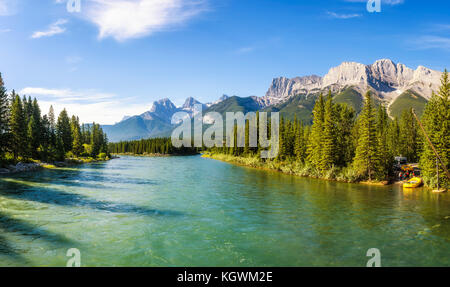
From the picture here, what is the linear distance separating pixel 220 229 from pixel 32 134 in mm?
78944

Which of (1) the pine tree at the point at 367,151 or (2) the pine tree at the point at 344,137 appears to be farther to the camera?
(2) the pine tree at the point at 344,137

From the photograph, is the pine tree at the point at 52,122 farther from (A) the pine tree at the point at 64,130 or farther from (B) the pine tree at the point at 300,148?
(B) the pine tree at the point at 300,148

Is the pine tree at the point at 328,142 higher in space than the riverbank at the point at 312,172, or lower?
higher

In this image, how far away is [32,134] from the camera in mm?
75188

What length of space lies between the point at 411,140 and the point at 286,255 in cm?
9142

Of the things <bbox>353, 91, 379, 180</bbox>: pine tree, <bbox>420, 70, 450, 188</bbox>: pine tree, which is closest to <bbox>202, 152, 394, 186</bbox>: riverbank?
<bbox>353, 91, 379, 180</bbox>: pine tree

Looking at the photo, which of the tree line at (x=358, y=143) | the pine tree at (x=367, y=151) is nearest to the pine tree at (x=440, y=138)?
the tree line at (x=358, y=143)

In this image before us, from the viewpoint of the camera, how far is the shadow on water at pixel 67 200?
23891mm

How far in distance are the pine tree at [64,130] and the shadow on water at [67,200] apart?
75973 millimetres

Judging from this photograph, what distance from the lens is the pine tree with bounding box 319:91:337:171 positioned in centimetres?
5338

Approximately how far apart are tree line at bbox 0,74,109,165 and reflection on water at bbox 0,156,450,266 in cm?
4112

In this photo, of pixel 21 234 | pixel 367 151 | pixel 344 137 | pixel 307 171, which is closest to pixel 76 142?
pixel 307 171

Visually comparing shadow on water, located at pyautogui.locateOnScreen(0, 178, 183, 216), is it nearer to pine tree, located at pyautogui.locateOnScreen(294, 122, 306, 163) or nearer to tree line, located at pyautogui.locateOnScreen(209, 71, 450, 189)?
tree line, located at pyautogui.locateOnScreen(209, 71, 450, 189)
